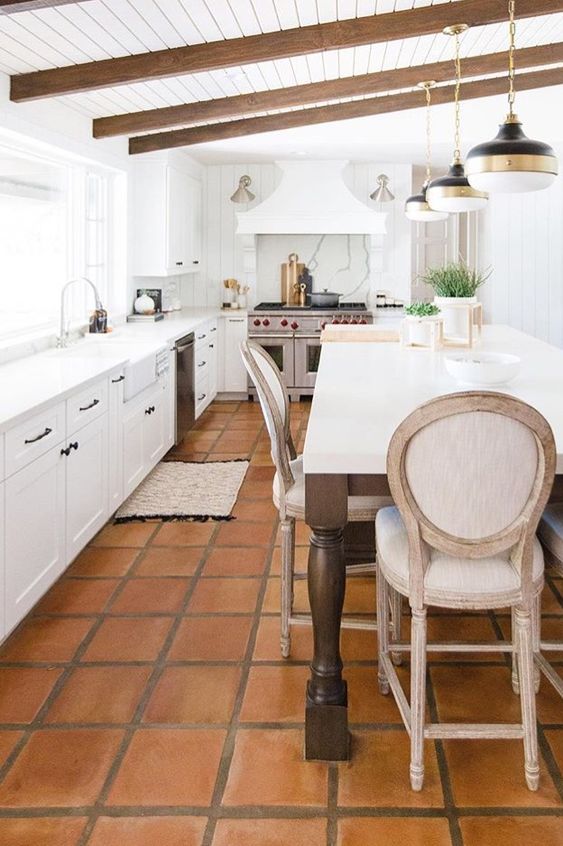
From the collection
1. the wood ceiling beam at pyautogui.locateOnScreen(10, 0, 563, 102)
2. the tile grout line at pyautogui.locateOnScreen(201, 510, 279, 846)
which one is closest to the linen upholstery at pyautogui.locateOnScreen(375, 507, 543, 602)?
the tile grout line at pyautogui.locateOnScreen(201, 510, 279, 846)

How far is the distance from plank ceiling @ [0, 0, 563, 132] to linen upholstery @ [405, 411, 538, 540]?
8.02 ft

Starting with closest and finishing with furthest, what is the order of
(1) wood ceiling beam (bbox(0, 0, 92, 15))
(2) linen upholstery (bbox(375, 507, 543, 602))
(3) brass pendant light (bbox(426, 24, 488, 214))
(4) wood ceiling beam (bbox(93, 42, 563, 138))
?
1. (2) linen upholstery (bbox(375, 507, 543, 602))
2. (1) wood ceiling beam (bbox(0, 0, 92, 15))
3. (3) brass pendant light (bbox(426, 24, 488, 214))
4. (4) wood ceiling beam (bbox(93, 42, 563, 138))

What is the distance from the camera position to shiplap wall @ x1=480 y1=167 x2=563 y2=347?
8.13 metres

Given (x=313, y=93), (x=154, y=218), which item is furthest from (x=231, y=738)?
(x=154, y=218)

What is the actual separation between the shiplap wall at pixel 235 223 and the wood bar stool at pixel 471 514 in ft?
22.2

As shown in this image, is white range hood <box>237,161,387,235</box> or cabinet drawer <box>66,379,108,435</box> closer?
cabinet drawer <box>66,379,108,435</box>

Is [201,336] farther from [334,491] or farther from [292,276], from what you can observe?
[334,491]

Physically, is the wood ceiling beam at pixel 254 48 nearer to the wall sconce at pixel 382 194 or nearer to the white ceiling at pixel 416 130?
the white ceiling at pixel 416 130

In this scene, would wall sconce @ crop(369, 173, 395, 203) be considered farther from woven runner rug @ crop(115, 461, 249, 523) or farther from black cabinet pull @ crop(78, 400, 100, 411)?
black cabinet pull @ crop(78, 400, 100, 411)

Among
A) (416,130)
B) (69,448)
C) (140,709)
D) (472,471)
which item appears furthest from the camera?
(416,130)

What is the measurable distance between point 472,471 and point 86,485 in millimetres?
2339

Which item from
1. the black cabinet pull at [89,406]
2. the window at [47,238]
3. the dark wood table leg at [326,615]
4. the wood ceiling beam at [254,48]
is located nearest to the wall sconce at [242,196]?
the window at [47,238]

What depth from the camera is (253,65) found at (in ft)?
16.2

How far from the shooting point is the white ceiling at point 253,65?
12.1 feet
